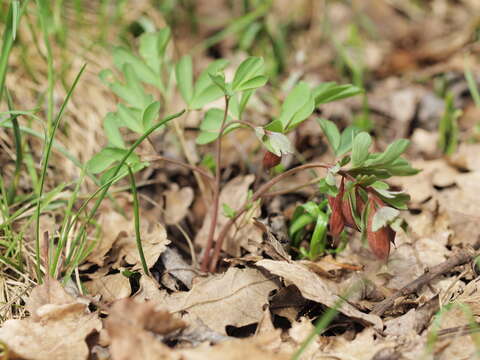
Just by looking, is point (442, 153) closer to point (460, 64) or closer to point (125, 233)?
point (460, 64)

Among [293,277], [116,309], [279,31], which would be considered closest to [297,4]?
[279,31]

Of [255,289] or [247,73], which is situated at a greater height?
[247,73]

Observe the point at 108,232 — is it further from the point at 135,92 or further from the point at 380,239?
the point at 380,239

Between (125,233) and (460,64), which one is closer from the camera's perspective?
(125,233)

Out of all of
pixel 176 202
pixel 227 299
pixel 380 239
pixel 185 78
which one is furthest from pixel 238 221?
pixel 380 239

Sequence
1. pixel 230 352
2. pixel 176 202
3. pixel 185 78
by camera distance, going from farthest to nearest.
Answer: pixel 176 202
pixel 185 78
pixel 230 352

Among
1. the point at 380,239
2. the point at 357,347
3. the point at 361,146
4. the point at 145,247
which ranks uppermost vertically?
the point at 361,146

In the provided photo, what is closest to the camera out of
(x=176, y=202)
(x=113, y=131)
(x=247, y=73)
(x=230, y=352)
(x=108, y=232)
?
(x=230, y=352)

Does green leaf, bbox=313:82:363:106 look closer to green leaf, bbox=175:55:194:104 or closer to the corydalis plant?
the corydalis plant
